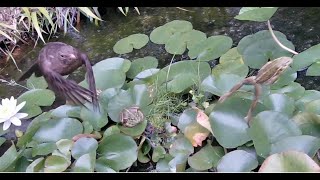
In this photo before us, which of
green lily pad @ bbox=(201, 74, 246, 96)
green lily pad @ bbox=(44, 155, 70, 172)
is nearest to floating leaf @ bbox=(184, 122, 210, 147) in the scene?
green lily pad @ bbox=(201, 74, 246, 96)

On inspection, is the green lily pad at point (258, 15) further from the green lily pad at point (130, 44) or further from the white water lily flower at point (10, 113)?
the white water lily flower at point (10, 113)

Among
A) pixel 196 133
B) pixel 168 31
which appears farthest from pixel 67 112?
pixel 168 31

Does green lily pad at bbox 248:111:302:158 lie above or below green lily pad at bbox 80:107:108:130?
above

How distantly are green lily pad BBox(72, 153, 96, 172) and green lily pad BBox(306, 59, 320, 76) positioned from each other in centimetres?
71

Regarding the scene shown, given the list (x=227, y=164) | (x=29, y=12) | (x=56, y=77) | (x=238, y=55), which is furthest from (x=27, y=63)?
(x=56, y=77)

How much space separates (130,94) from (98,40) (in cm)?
62

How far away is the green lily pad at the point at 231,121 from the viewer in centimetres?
114

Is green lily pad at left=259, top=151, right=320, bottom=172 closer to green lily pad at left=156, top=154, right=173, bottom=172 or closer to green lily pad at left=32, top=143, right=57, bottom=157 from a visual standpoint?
green lily pad at left=156, top=154, right=173, bottom=172

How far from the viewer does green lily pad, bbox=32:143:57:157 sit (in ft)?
4.24

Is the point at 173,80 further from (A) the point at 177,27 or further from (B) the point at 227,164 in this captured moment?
(B) the point at 227,164

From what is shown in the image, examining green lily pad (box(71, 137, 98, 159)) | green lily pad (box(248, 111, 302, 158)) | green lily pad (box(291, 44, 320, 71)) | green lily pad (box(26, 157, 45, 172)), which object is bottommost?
green lily pad (box(26, 157, 45, 172))

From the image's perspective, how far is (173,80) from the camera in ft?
4.82

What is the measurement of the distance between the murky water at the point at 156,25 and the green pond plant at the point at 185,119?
0.15 m

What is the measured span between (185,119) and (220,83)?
0.15 metres
